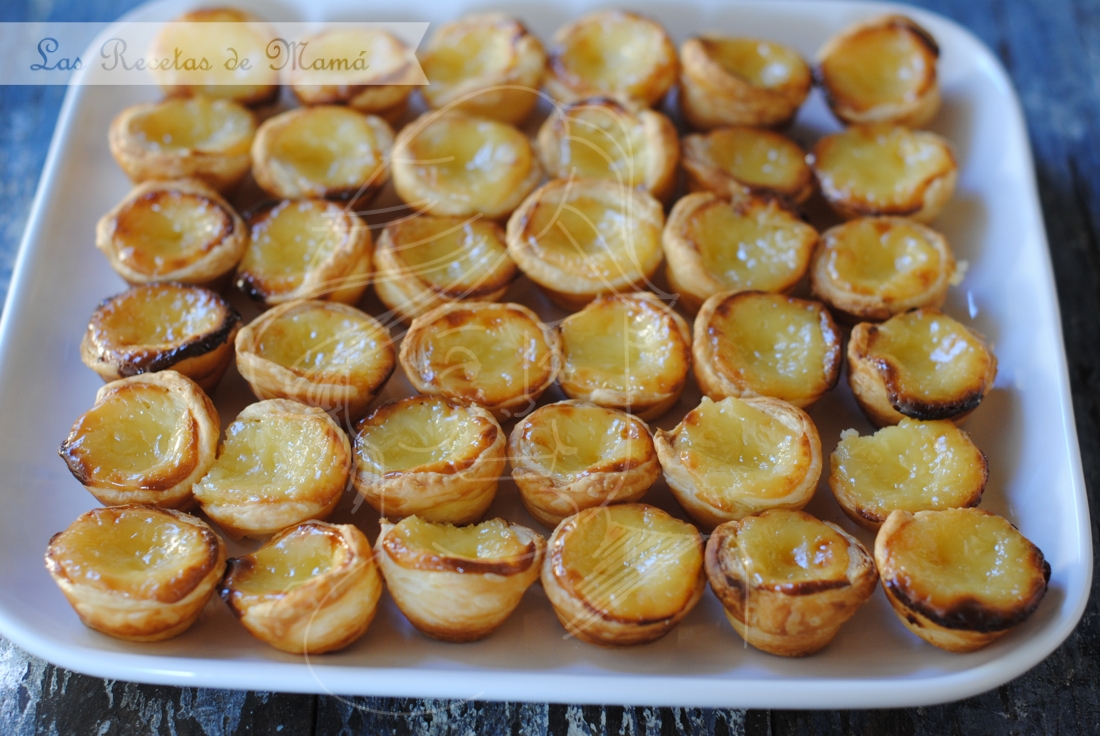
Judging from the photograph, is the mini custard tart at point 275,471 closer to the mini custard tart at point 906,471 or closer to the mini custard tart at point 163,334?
the mini custard tart at point 163,334

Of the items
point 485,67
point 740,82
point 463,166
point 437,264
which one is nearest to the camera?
point 437,264

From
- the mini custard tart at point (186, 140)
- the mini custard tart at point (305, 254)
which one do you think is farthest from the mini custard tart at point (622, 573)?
the mini custard tart at point (186, 140)

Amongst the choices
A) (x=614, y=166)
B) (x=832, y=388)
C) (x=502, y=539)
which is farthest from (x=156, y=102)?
(x=832, y=388)

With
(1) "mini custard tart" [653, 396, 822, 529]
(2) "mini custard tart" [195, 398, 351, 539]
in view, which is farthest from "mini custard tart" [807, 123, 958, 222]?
(2) "mini custard tart" [195, 398, 351, 539]

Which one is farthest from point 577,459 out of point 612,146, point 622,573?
point 612,146

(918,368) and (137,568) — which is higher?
(918,368)

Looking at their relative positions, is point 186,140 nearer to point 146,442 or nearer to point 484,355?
point 146,442

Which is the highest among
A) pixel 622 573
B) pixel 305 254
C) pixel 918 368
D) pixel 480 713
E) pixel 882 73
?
pixel 882 73
